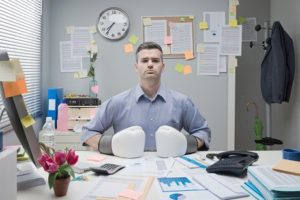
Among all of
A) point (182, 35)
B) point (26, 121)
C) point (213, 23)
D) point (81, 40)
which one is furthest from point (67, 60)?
point (26, 121)

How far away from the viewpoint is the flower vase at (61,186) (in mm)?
1028

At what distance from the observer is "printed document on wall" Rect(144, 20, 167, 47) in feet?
10.2

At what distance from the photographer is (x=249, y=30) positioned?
3.66 metres

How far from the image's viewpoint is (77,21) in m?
3.16

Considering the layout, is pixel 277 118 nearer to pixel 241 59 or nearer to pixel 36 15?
pixel 241 59

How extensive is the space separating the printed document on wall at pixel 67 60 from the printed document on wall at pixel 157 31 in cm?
79

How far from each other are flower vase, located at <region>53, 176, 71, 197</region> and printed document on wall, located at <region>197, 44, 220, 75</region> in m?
2.35

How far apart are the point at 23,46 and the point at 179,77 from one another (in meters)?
1.57

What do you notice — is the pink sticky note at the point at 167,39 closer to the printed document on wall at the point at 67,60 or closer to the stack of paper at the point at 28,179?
the printed document on wall at the point at 67,60

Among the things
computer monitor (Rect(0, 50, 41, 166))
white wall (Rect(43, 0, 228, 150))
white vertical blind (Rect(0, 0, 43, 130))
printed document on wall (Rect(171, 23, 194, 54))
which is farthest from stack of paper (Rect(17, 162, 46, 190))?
printed document on wall (Rect(171, 23, 194, 54))

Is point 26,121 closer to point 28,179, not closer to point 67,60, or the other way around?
point 28,179

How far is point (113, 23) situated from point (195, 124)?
1637 mm

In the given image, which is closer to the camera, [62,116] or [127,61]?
[62,116]

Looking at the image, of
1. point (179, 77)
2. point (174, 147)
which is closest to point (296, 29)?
point (179, 77)
